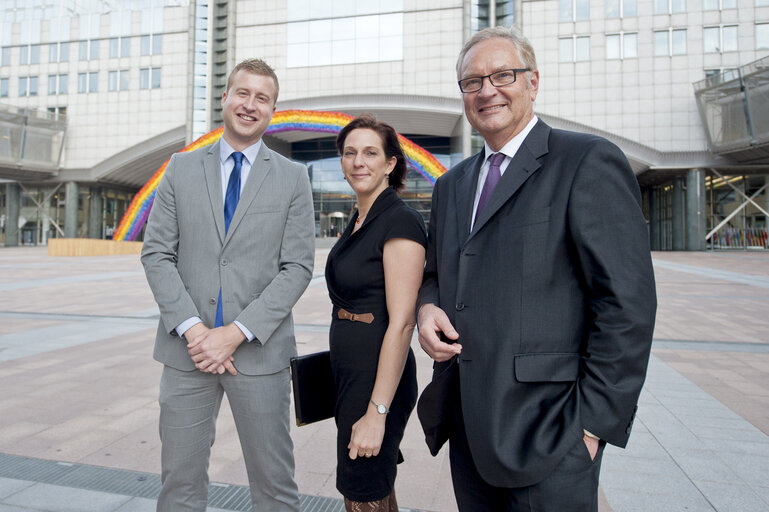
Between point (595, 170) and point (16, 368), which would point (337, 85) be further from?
point (595, 170)

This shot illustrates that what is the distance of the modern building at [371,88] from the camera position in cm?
3086

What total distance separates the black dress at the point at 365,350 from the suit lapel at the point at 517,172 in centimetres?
42

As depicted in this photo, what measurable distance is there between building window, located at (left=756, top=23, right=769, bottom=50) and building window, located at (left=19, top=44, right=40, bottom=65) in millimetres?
51875

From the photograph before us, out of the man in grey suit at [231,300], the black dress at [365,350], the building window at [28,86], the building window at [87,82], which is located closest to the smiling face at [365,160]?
the black dress at [365,350]

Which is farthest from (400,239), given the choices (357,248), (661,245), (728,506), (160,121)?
(160,121)

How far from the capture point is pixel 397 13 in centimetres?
3625

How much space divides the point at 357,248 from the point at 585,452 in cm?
106

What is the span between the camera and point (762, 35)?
Answer: 97.8ft

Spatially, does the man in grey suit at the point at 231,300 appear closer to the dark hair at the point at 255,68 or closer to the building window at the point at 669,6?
the dark hair at the point at 255,68

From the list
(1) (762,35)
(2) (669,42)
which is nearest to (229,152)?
(2) (669,42)

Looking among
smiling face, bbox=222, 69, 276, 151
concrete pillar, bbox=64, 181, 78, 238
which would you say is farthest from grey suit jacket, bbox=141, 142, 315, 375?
concrete pillar, bbox=64, 181, 78, 238

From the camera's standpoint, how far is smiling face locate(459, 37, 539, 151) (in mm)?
1636

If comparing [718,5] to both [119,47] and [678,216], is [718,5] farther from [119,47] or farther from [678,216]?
[119,47]

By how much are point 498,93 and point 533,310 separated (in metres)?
0.71
